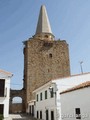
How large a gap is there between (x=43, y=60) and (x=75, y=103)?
2693 centimetres

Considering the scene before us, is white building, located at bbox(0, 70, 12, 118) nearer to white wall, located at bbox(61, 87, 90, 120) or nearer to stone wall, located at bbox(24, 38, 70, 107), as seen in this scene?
white wall, located at bbox(61, 87, 90, 120)

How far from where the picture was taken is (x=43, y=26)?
149 feet

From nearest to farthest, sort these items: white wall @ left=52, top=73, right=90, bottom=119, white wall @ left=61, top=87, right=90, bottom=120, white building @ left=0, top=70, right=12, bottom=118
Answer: white wall @ left=61, top=87, right=90, bottom=120 → white wall @ left=52, top=73, right=90, bottom=119 → white building @ left=0, top=70, right=12, bottom=118

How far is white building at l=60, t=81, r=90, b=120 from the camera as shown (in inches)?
498

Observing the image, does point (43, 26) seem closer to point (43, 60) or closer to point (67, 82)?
point (43, 60)

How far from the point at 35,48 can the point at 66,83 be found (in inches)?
898

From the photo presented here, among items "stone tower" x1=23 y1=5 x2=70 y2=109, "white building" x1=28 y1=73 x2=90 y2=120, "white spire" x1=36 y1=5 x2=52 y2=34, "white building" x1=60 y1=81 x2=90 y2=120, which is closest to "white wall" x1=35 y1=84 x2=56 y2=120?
"white building" x1=28 y1=73 x2=90 y2=120

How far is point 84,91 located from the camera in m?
13.0

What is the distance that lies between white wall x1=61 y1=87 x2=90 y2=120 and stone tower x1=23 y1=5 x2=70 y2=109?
2195 centimetres

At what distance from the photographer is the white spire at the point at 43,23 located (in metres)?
45.1

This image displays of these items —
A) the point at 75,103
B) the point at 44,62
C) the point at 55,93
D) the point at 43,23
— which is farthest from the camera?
the point at 43,23

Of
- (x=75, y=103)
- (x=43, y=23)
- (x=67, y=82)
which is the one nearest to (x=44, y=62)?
(x=43, y=23)

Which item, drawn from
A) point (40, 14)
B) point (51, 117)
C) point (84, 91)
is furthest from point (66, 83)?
point (40, 14)

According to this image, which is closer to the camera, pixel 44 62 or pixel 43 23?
pixel 44 62
